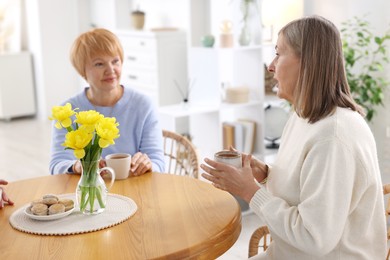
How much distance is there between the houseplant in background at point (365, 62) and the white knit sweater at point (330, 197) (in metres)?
2.00

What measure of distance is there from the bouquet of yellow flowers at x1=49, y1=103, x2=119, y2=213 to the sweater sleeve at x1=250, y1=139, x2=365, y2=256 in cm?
57

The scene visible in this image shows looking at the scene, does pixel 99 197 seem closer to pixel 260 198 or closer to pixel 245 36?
pixel 260 198

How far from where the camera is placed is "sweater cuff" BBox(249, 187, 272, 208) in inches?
69.5

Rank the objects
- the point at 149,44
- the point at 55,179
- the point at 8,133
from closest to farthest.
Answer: the point at 55,179 < the point at 149,44 < the point at 8,133

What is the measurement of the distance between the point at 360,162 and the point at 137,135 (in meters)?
1.24

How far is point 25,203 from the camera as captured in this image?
204 centimetres

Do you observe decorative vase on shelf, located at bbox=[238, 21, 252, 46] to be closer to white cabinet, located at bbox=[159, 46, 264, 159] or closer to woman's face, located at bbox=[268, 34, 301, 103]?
white cabinet, located at bbox=[159, 46, 264, 159]

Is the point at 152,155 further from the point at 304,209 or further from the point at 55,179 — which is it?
the point at 304,209

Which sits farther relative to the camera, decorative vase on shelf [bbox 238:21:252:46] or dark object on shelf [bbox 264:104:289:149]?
dark object on shelf [bbox 264:104:289:149]

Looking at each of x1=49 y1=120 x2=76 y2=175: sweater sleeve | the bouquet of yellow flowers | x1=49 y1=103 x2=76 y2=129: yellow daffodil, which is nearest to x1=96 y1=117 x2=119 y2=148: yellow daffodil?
the bouquet of yellow flowers

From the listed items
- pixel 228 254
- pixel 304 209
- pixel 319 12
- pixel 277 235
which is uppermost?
pixel 319 12

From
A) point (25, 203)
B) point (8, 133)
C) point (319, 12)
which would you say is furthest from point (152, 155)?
point (8, 133)

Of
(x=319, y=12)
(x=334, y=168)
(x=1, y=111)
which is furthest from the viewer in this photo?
(x=1, y=111)

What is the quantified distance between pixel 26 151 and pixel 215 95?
2.57 meters
